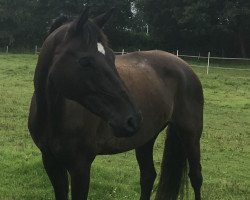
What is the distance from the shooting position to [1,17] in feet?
Answer: 138

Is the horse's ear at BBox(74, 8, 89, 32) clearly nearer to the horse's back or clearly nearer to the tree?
the horse's back

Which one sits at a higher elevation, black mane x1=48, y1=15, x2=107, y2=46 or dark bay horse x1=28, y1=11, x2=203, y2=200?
black mane x1=48, y1=15, x2=107, y2=46

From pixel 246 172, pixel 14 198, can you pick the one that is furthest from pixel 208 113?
pixel 14 198

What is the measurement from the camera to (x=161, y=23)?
124 ft

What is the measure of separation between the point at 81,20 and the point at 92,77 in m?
0.38

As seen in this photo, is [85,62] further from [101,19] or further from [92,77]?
[101,19]

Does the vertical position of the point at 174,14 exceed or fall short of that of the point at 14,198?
it exceeds it

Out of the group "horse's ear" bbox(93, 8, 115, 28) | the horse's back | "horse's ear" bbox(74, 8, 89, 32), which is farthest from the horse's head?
the horse's back

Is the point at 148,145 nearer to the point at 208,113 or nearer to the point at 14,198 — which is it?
the point at 14,198

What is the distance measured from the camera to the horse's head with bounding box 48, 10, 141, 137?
282 cm

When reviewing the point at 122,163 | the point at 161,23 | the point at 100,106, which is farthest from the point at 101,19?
the point at 161,23

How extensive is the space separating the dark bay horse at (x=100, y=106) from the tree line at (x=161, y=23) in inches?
1057

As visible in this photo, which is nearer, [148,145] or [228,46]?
[148,145]

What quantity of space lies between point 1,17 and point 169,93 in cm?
4013
